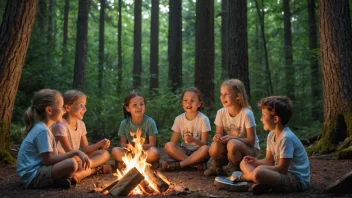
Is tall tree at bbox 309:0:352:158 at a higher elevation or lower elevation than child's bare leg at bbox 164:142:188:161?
higher

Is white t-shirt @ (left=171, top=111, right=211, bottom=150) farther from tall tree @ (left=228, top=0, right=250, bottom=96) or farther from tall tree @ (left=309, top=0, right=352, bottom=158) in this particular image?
tall tree @ (left=228, top=0, right=250, bottom=96)

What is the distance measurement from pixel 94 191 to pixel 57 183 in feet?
1.81

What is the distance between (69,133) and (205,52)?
23.0 feet

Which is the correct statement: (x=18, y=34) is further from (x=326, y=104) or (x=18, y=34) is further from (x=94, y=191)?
(x=326, y=104)

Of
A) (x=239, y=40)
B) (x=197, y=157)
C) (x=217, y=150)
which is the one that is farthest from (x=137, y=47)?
(x=217, y=150)

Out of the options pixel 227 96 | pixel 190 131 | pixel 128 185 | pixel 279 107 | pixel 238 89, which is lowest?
pixel 128 185

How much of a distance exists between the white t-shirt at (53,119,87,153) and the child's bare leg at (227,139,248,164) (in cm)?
236

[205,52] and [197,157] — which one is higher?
[205,52]

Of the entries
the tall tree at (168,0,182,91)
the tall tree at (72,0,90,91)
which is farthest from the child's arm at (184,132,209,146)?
the tall tree at (168,0,182,91)

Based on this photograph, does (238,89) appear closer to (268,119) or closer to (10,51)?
(268,119)

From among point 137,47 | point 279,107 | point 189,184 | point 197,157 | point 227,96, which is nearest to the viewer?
point 279,107

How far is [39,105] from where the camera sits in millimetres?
4570

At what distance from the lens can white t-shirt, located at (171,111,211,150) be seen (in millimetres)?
5930

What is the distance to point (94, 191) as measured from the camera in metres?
4.45
